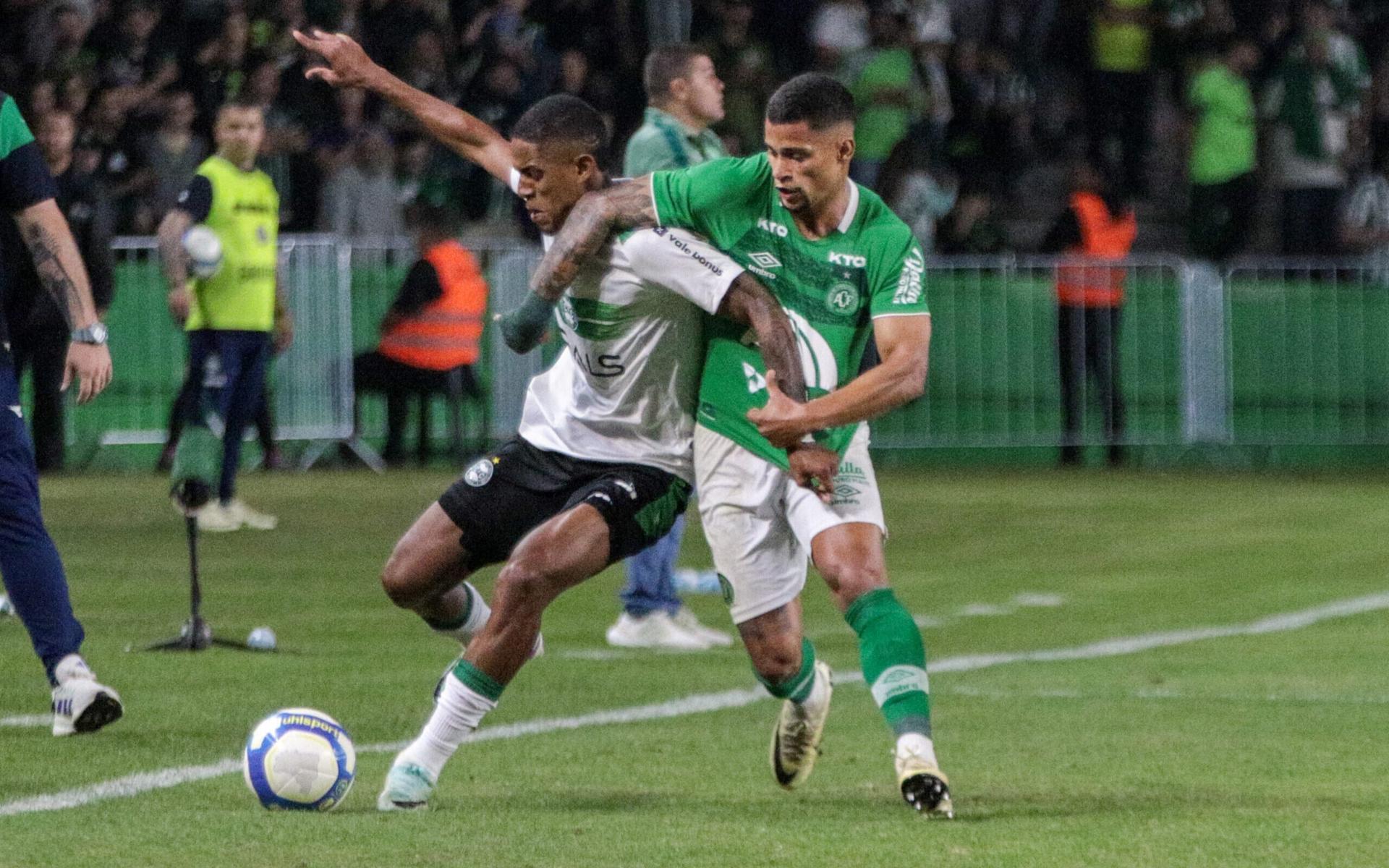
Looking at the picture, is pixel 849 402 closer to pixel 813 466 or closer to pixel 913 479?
pixel 813 466

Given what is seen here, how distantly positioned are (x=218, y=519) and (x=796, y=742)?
8.88 m

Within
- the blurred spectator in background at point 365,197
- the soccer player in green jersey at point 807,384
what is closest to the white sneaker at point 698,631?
the soccer player in green jersey at point 807,384

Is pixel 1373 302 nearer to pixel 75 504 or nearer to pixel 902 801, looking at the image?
pixel 75 504

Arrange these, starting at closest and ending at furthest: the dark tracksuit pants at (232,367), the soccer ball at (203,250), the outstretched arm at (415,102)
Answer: the outstretched arm at (415,102) → the soccer ball at (203,250) → the dark tracksuit pants at (232,367)

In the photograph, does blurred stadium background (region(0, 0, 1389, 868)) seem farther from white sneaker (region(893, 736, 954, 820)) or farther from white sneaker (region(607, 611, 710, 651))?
white sneaker (region(607, 611, 710, 651))

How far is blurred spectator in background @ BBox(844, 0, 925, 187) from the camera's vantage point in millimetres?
21703

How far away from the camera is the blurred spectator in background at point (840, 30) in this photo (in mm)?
22516

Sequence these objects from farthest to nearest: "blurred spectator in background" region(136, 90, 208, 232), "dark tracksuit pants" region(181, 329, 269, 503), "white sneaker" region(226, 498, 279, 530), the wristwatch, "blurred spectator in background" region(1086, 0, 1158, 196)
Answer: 1. "blurred spectator in background" region(1086, 0, 1158, 196)
2. "blurred spectator in background" region(136, 90, 208, 232)
3. "white sneaker" region(226, 498, 279, 530)
4. "dark tracksuit pants" region(181, 329, 269, 503)
5. the wristwatch

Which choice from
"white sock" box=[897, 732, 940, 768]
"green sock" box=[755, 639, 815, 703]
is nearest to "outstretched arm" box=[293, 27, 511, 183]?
"green sock" box=[755, 639, 815, 703]

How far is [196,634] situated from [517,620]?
12.9 ft

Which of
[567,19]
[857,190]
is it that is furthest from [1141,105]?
[857,190]

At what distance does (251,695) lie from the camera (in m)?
9.29

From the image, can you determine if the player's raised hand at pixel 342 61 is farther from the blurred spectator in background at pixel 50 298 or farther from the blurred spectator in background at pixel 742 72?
the blurred spectator in background at pixel 742 72

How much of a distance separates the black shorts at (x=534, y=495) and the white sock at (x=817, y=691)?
0.60m
